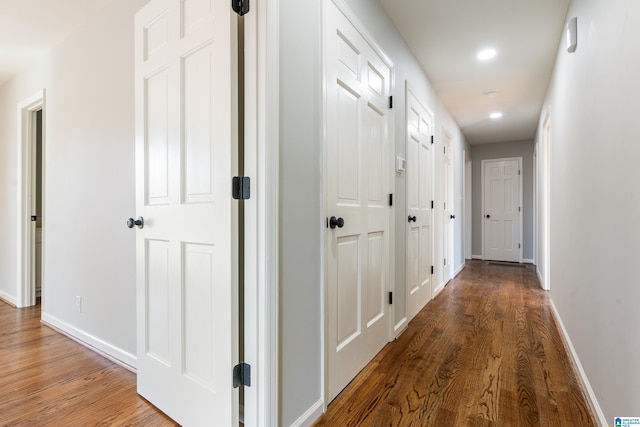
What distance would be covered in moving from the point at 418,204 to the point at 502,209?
14.4 ft

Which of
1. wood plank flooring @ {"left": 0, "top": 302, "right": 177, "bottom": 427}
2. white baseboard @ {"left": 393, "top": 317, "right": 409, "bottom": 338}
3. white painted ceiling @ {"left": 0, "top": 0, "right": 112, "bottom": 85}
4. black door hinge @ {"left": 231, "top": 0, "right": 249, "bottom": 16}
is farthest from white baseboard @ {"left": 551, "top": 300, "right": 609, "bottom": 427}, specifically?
white painted ceiling @ {"left": 0, "top": 0, "right": 112, "bottom": 85}

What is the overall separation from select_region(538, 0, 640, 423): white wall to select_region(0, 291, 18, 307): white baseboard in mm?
4569

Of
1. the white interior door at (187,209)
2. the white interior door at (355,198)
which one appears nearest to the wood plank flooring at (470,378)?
the white interior door at (355,198)

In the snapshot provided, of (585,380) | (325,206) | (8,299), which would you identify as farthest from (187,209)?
(8,299)

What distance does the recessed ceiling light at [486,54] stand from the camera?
2949 mm

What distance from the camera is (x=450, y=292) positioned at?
3.91m

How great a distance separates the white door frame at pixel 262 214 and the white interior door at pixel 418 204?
1.73 m

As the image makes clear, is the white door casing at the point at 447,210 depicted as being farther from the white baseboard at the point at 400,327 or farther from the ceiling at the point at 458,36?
the white baseboard at the point at 400,327

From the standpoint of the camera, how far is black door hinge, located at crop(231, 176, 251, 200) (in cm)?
123

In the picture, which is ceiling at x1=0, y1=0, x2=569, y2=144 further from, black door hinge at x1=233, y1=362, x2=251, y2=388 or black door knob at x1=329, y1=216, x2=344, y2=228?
black door hinge at x1=233, y1=362, x2=251, y2=388

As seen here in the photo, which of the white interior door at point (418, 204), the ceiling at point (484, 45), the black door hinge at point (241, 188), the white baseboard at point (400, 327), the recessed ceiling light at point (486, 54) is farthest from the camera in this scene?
the recessed ceiling light at point (486, 54)

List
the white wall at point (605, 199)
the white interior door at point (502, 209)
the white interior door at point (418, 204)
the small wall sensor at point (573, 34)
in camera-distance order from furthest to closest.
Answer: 1. the white interior door at point (502, 209)
2. the white interior door at point (418, 204)
3. the small wall sensor at point (573, 34)
4. the white wall at point (605, 199)

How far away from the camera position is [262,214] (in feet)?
3.94

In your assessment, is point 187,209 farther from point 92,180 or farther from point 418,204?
point 418,204
